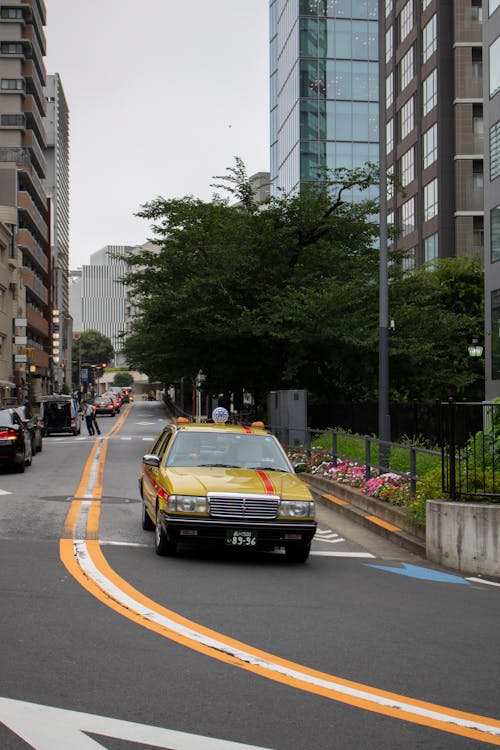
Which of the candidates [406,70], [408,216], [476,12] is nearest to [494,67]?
[476,12]

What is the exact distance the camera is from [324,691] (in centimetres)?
555

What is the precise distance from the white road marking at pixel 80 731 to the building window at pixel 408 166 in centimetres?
5918

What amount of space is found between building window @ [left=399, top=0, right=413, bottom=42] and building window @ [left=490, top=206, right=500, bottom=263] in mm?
30421

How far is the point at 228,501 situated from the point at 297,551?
Answer: 3.87 feet

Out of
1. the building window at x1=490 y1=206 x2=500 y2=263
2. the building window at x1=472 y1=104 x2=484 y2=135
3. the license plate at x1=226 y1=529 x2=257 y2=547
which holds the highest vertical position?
the building window at x1=472 y1=104 x2=484 y2=135

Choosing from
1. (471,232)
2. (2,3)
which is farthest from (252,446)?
(2,3)

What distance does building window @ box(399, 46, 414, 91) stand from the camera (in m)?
62.5

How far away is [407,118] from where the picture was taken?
6350cm

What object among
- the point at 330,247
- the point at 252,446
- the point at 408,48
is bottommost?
the point at 252,446

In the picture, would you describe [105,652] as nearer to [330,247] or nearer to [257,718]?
[257,718]

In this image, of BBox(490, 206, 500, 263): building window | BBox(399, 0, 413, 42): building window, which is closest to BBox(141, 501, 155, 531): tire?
BBox(490, 206, 500, 263): building window

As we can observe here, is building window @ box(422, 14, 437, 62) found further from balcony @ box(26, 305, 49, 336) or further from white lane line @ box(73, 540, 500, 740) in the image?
white lane line @ box(73, 540, 500, 740)

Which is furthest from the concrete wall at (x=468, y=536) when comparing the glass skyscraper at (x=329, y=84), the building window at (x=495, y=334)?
the glass skyscraper at (x=329, y=84)

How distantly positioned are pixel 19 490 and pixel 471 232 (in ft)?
140
